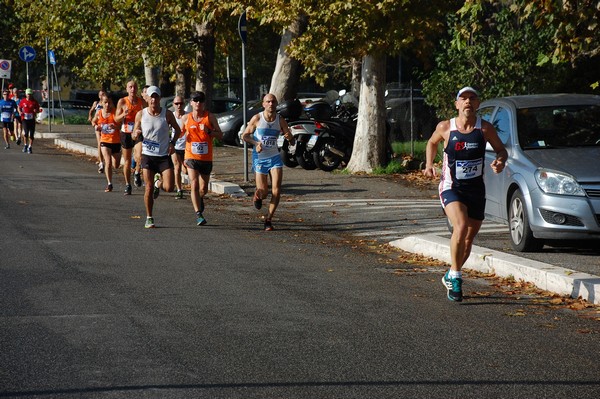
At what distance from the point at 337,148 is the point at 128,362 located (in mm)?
17518

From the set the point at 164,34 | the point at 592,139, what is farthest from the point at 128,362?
the point at 164,34

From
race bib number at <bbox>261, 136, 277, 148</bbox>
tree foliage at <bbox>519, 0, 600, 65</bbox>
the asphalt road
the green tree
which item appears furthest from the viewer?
the green tree

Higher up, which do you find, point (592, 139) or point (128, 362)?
point (592, 139)

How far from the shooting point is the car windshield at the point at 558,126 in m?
13.0

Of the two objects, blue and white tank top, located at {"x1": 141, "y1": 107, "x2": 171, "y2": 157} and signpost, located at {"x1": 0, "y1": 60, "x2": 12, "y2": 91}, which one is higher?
signpost, located at {"x1": 0, "y1": 60, "x2": 12, "y2": 91}

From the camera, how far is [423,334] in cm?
801

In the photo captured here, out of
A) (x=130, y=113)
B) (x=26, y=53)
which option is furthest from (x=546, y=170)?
(x=26, y=53)

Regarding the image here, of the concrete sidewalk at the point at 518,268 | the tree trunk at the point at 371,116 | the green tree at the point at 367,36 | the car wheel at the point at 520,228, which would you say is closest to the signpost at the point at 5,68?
the green tree at the point at 367,36

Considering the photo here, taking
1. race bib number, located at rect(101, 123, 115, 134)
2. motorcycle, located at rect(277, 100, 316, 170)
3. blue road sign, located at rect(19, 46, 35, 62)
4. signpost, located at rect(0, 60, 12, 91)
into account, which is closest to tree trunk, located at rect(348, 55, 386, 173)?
motorcycle, located at rect(277, 100, 316, 170)

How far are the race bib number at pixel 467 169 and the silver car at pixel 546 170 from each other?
228cm

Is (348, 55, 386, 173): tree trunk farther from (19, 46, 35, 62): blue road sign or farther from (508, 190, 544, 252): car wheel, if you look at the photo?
(19, 46, 35, 62): blue road sign

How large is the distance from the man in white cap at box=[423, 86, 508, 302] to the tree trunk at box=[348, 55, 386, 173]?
525 inches

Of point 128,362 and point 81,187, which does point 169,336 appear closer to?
point 128,362

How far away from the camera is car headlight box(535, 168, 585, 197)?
1178cm
